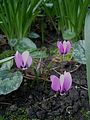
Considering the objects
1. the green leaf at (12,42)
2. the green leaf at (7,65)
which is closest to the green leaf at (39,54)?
the green leaf at (7,65)

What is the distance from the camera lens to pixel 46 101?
52.0 inches

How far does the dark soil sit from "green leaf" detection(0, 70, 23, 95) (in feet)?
0.33

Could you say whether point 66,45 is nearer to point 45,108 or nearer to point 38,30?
point 45,108

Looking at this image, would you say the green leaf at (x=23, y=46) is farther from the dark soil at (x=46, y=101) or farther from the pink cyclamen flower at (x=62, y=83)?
the pink cyclamen flower at (x=62, y=83)

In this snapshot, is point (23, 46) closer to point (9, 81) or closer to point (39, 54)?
point (39, 54)

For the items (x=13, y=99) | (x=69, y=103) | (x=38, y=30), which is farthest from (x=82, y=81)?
Result: (x=38, y=30)

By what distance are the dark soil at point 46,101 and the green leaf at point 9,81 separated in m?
0.10

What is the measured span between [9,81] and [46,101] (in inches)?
7.3

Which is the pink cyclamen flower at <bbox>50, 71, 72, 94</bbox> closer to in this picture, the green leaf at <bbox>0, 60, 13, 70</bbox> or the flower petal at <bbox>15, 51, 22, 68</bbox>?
the flower petal at <bbox>15, 51, 22, 68</bbox>

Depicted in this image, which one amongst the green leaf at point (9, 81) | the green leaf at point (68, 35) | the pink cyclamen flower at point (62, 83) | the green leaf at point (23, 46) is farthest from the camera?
the green leaf at point (68, 35)

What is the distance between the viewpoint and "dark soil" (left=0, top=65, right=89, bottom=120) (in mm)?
1261

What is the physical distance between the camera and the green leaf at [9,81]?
1.26m

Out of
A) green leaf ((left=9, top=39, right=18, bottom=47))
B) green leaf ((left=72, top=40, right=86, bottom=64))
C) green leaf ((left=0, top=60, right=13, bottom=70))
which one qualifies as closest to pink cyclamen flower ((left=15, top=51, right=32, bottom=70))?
green leaf ((left=0, top=60, right=13, bottom=70))

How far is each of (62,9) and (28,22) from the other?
0.71 ft
